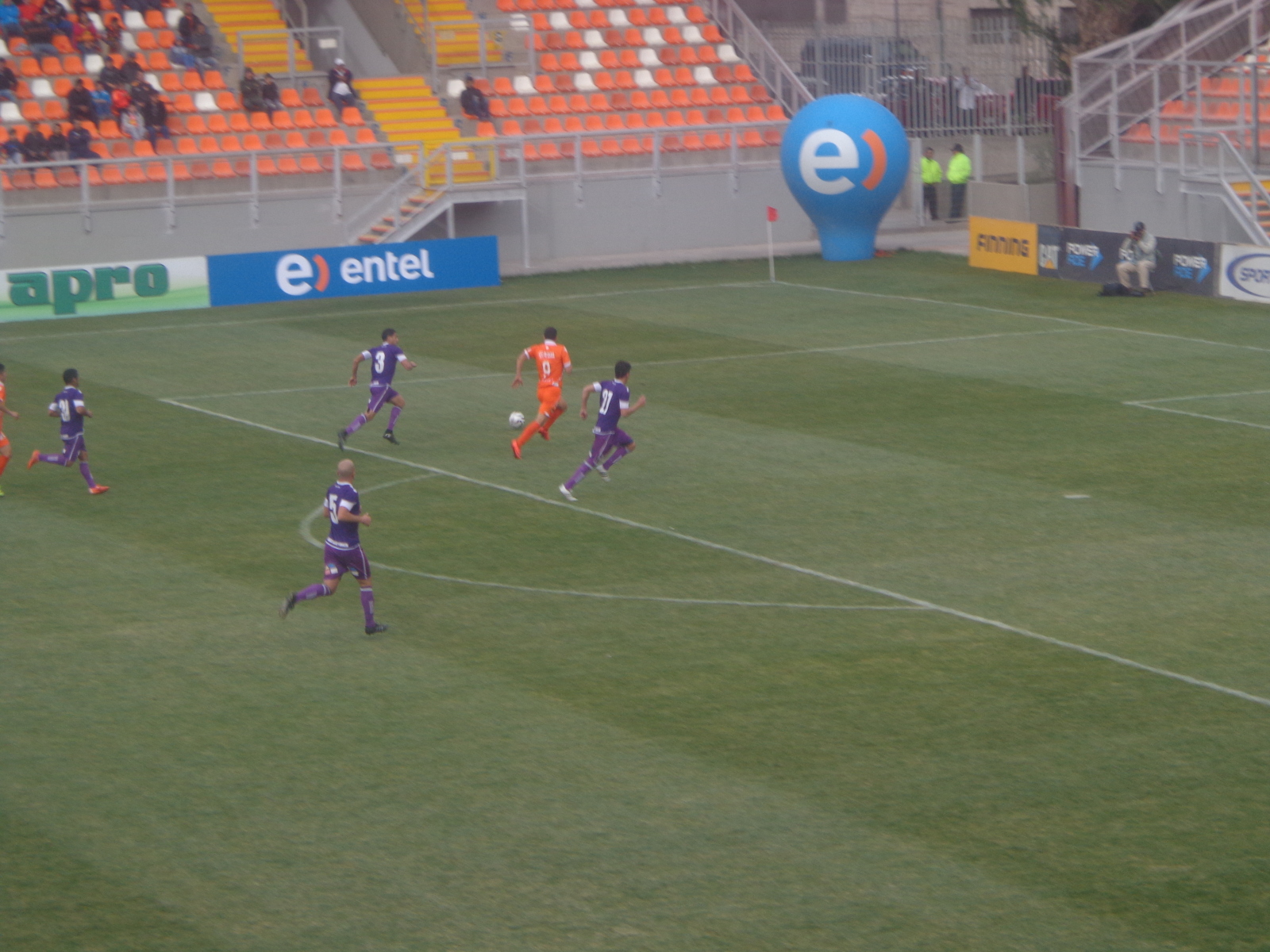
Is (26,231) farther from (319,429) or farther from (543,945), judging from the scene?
(543,945)

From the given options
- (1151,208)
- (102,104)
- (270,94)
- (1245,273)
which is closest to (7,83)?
(102,104)

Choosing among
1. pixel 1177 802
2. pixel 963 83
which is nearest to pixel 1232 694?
pixel 1177 802

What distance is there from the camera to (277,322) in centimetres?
3341

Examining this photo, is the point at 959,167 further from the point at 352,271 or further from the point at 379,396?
the point at 379,396

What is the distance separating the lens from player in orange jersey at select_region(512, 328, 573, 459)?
21484mm

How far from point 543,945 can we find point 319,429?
15271 millimetres

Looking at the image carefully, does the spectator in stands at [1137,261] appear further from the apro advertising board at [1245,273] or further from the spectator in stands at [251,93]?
the spectator in stands at [251,93]

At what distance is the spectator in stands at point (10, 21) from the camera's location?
39750 mm

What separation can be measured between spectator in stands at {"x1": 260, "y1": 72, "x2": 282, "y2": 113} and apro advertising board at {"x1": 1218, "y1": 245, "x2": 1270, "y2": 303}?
65.5 ft

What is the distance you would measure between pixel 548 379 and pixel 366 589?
707cm

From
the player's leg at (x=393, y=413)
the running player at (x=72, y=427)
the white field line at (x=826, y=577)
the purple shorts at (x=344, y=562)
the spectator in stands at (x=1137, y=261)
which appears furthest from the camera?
the spectator in stands at (x=1137, y=261)

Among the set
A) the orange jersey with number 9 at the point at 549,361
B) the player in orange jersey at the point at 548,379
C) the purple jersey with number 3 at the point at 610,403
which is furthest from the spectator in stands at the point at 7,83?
the purple jersey with number 3 at the point at 610,403

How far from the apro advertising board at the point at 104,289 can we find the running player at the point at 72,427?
14056mm

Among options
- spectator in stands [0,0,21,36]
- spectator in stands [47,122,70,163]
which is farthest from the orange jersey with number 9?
spectator in stands [0,0,21,36]
